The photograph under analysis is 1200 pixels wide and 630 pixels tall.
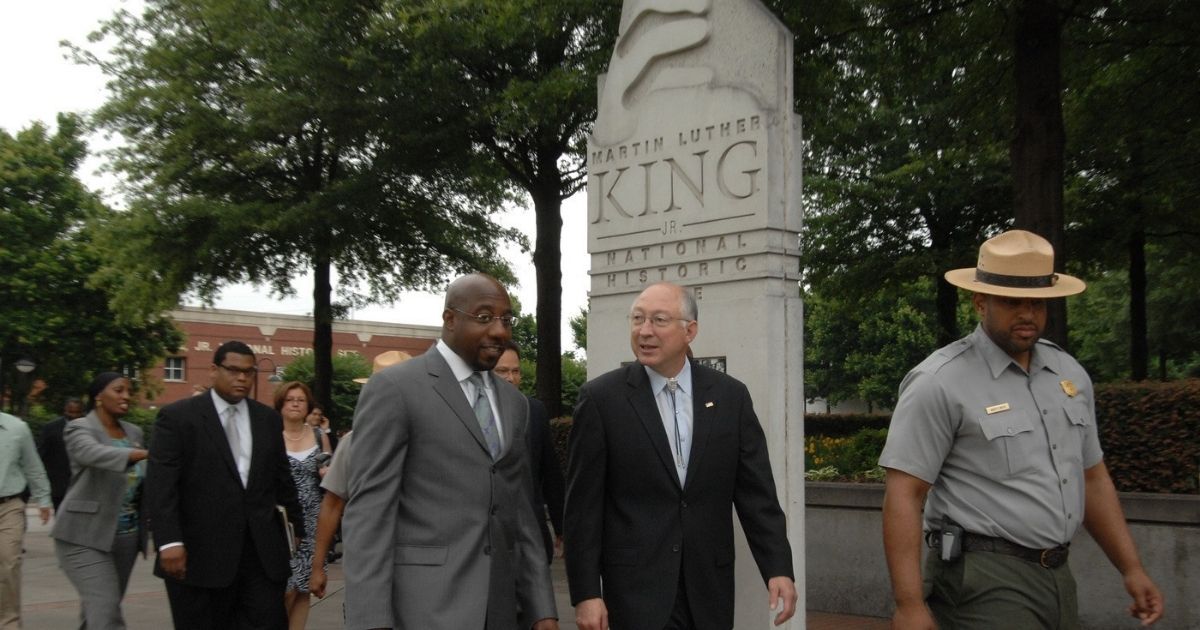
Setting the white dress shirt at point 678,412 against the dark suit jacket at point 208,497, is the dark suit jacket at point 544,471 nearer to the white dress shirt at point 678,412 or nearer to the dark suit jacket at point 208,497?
the white dress shirt at point 678,412

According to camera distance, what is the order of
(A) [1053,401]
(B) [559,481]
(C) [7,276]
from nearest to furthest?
(A) [1053,401]
(B) [559,481]
(C) [7,276]

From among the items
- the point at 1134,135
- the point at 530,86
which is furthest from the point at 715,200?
the point at 1134,135

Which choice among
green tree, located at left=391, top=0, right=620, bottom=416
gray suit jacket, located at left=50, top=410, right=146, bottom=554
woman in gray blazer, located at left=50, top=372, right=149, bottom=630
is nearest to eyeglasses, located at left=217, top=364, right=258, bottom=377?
woman in gray blazer, located at left=50, top=372, right=149, bottom=630

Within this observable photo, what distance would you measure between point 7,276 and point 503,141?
85.7 feet

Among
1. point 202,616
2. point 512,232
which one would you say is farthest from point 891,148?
point 202,616

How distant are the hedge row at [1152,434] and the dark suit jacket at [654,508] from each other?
569cm

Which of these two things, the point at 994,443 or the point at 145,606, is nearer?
the point at 994,443

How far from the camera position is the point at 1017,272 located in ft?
15.1

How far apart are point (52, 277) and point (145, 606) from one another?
3321 cm

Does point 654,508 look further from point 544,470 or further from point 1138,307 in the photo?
point 1138,307

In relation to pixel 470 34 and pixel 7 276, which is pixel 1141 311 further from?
pixel 7 276

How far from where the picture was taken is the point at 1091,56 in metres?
14.9

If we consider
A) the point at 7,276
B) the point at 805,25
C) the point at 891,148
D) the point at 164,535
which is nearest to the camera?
the point at 164,535

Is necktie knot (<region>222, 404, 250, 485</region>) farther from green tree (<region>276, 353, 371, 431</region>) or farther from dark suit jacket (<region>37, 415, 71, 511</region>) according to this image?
green tree (<region>276, 353, 371, 431</region>)
